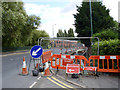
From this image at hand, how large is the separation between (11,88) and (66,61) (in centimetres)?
449

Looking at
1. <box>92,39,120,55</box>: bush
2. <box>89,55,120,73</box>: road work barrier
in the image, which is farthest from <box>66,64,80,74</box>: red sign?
<box>92,39,120,55</box>: bush

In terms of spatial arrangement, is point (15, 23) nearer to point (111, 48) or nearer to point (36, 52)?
point (36, 52)

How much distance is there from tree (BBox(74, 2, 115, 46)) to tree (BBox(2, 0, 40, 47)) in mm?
11096

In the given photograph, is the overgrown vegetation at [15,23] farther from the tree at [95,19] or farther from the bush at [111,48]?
the bush at [111,48]

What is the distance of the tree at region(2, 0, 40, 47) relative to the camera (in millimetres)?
27305

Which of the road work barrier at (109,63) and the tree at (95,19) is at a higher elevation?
the tree at (95,19)

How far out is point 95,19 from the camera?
2455 centimetres

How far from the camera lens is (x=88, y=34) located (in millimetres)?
24422

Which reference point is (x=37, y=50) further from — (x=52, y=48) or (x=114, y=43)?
(x=52, y=48)

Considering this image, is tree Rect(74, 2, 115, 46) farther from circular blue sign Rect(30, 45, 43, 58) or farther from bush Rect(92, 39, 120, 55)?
circular blue sign Rect(30, 45, 43, 58)

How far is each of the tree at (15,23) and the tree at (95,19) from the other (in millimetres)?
11096

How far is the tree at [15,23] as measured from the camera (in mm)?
27305

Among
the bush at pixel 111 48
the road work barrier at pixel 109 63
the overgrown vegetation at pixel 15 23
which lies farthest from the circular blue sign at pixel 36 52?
the overgrown vegetation at pixel 15 23

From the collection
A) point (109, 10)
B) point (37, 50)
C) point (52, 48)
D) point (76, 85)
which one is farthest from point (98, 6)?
point (76, 85)
